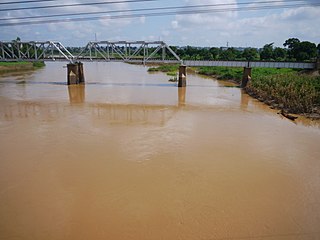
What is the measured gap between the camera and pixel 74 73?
39.6 meters

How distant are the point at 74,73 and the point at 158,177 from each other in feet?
110

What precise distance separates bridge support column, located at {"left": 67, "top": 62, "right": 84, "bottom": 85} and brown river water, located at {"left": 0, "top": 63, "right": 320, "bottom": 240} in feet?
65.2

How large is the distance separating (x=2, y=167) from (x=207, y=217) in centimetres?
873

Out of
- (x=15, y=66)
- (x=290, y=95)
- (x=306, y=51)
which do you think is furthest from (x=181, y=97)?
(x=15, y=66)

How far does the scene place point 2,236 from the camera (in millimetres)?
6863

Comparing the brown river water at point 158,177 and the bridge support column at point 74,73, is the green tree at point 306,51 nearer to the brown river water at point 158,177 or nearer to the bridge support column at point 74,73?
the brown river water at point 158,177

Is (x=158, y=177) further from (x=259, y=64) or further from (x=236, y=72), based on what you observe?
(x=236, y=72)

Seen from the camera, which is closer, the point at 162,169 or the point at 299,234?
the point at 299,234

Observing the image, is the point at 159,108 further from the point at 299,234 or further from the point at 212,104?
the point at 299,234

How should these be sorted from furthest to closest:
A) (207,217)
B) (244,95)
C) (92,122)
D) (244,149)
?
1. (244,95)
2. (92,122)
3. (244,149)
4. (207,217)

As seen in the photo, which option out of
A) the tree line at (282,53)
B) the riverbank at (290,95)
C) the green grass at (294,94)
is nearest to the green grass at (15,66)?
the tree line at (282,53)

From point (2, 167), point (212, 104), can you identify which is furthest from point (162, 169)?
point (212, 104)

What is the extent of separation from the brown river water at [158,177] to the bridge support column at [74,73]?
19882 mm

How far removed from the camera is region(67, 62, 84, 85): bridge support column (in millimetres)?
39094
